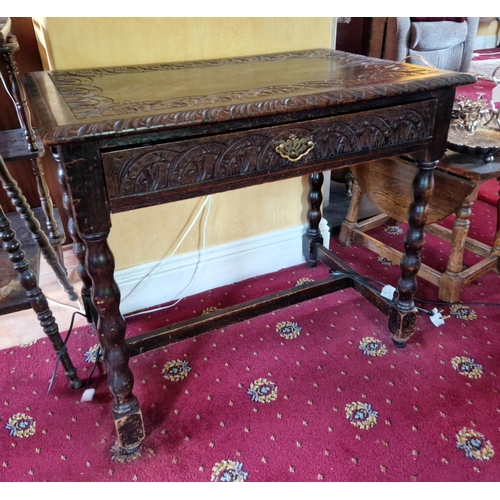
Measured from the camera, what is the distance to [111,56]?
1405mm

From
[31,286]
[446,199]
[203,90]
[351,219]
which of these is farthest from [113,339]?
[351,219]

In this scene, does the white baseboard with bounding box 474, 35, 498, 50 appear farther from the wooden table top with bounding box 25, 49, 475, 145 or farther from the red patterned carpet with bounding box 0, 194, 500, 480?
the wooden table top with bounding box 25, 49, 475, 145

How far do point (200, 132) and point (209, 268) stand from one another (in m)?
0.90

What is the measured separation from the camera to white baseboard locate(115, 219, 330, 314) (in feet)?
5.60

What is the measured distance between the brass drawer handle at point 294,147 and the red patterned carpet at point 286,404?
2.31ft

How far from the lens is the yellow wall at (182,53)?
1.36 m

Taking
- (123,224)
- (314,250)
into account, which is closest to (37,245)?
(123,224)

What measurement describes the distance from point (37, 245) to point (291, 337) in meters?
0.87

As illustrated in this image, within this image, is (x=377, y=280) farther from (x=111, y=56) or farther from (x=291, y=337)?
(x=111, y=56)

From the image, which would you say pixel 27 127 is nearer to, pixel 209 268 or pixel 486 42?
pixel 209 268

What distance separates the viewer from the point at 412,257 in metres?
1.44

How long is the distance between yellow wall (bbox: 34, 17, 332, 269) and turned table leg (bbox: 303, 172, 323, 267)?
50 millimetres

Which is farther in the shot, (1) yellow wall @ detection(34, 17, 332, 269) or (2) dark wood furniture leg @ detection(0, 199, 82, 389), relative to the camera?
(1) yellow wall @ detection(34, 17, 332, 269)

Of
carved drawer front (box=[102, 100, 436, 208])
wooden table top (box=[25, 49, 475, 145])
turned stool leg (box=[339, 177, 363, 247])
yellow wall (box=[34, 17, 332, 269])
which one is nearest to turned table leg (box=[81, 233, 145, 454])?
carved drawer front (box=[102, 100, 436, 208])
